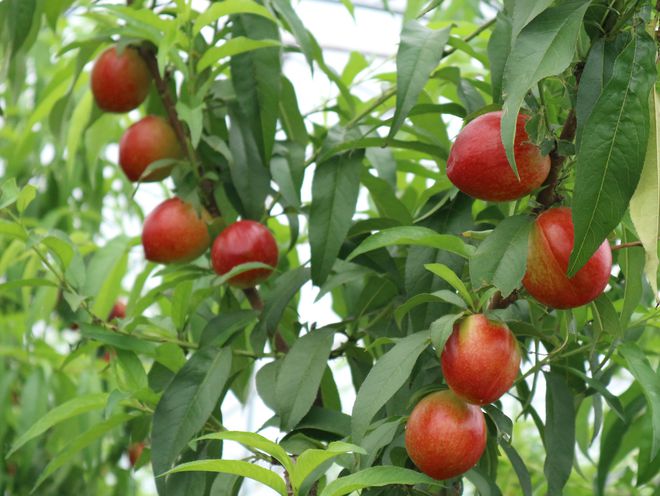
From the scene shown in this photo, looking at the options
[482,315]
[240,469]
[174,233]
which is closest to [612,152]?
[482,315]

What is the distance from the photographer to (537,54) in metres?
0.66

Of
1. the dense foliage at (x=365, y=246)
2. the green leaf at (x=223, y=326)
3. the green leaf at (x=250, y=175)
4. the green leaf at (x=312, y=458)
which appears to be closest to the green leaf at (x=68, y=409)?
the dense foliage at (x=365, y=246)

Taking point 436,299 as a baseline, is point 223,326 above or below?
below

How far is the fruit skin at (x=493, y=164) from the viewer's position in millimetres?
720

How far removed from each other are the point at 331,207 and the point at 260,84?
6.6 inches

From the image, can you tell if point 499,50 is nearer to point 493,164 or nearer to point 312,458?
point 493,164

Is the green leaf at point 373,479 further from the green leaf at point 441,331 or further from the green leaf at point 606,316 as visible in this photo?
the green leaf at point 606,316

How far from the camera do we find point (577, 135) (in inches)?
27.1

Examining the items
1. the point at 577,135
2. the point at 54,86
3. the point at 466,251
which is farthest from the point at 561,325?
the point at 54,86

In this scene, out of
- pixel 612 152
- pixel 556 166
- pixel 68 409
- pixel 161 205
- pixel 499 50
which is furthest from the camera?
pixel 161 205

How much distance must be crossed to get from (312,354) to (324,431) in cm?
7

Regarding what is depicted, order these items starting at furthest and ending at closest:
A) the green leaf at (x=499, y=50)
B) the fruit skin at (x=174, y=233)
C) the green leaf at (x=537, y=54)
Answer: the fruit skin at (x=174, y=233) → the green leaf at (x=499, y=50) → the green leaf at (x=537, y=54)

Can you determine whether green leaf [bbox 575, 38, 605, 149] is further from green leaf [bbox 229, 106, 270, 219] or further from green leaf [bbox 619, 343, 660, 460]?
green leaf [bbox 229, 106, 270, 219]

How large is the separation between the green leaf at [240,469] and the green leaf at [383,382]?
0.22 feet
